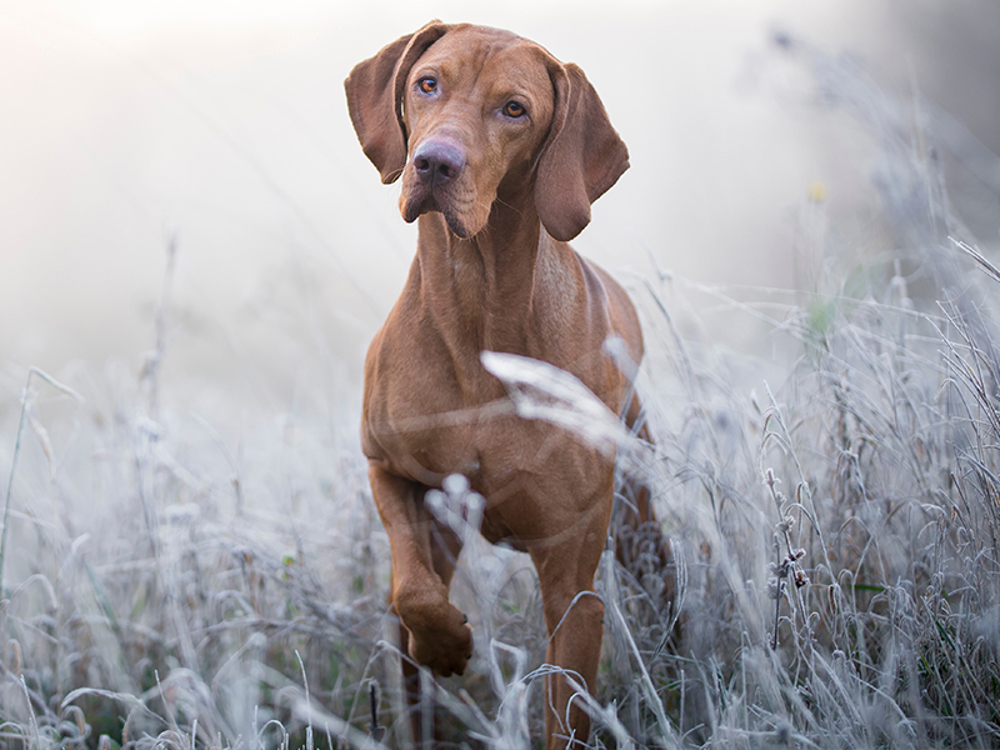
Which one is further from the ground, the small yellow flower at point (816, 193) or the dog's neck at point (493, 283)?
the small yellow flower at point (816, 193)

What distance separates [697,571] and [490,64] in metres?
1.58

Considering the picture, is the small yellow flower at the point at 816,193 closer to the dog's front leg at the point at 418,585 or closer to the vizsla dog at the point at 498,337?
the vizsla dog at the point at 498,337

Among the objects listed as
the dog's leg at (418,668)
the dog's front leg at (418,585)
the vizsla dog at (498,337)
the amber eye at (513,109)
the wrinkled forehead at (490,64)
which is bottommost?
the dog's leg at (418,668)

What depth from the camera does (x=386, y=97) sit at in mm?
2354

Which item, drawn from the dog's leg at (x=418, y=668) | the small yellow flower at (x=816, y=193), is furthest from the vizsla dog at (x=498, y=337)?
the small yellow flower at (x=816, y=193)

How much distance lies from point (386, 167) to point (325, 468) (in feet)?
7.35

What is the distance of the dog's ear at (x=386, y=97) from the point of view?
2.31 meters

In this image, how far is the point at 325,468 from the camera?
4.22 metres

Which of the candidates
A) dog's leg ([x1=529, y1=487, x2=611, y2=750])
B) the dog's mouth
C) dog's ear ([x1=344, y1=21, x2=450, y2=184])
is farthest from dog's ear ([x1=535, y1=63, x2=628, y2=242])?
dog's leg ([x1=529, y1=487, x2=611, y2=750])

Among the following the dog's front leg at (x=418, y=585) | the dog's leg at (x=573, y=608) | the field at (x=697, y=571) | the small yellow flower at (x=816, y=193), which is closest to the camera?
the field at (x=697, y=571)

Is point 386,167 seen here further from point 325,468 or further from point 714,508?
point 325,468

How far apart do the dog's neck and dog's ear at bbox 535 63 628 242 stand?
131 millimetres

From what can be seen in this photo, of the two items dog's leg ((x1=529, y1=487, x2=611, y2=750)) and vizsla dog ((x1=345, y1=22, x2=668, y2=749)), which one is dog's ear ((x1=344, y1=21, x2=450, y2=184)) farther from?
dog's leg ((x1=529, y1=487, x2=611, y2=750))

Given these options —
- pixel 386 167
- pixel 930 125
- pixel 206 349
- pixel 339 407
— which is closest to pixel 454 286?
pixel 386 167
